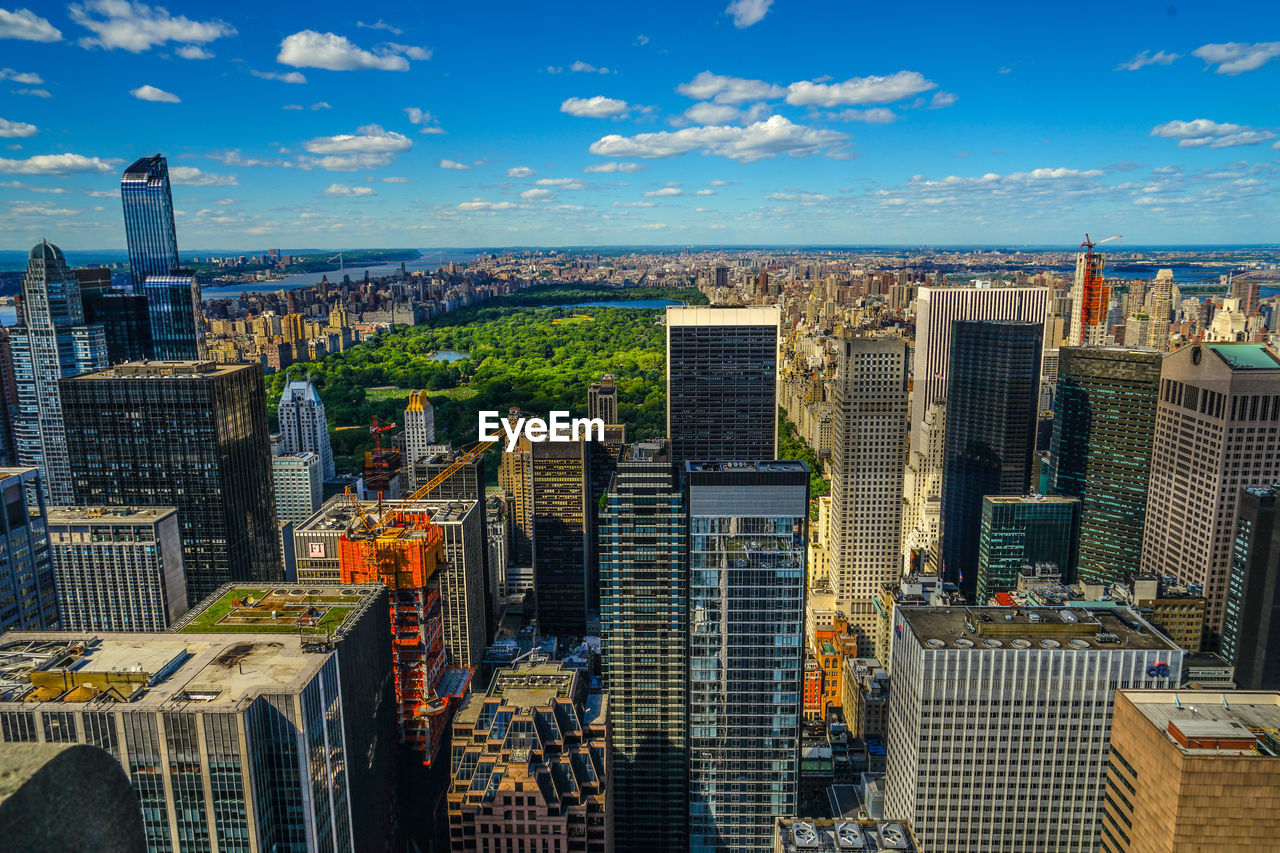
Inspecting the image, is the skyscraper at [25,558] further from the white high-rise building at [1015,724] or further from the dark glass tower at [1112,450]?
the dark glass tower at [1112,450]

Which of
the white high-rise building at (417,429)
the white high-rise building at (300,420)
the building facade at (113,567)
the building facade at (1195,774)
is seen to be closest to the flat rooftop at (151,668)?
the building facade at (113,567)

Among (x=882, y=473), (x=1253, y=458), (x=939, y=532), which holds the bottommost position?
(x=939, y=532)

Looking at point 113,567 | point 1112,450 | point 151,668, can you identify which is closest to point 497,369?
point 113,567

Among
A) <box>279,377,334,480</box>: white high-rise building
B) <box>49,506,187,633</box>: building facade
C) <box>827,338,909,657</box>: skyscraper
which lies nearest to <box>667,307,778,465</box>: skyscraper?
<box>827,338,909,657</box>: skyscraper

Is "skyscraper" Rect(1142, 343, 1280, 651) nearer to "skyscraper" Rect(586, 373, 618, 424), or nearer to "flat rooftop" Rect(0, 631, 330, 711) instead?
"skyscraper" Rect(586, 373, 618, 424)

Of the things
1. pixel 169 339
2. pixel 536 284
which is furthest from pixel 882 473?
pixel 169 339

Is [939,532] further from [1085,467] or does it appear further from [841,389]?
[841,389]
